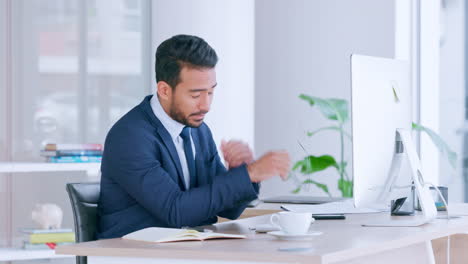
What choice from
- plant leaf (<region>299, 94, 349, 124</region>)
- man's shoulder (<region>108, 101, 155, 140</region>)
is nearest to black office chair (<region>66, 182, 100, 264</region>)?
man's shoulder (<region>108, 101, 155, 140</region>)

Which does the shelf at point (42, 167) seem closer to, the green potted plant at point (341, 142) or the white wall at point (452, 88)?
the green potted plant at point (341, 142)

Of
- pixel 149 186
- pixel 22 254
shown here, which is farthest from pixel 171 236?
pixel 22 254

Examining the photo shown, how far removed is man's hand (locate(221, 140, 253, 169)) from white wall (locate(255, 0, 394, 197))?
2.87 m

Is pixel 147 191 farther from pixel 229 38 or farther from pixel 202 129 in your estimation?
pixel 229 38

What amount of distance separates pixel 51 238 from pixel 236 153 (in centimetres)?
172

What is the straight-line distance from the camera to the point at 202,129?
2686mm

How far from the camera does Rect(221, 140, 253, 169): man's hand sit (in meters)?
2.39

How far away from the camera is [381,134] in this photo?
7.57 ft

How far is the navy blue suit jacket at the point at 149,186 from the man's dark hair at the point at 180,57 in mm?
110

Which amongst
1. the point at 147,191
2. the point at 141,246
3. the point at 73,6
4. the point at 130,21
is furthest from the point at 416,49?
the point at 141,246

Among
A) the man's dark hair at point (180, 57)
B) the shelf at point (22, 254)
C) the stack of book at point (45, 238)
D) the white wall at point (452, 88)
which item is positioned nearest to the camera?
the man's dark hair at point (180, 57)

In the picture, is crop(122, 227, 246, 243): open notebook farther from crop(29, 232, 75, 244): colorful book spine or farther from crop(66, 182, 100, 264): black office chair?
crop(29, 232, 75, 244): colorful book spine

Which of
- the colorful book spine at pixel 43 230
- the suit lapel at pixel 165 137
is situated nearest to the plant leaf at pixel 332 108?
the colorful book spine at pixel 43 230

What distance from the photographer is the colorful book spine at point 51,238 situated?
3773mm
